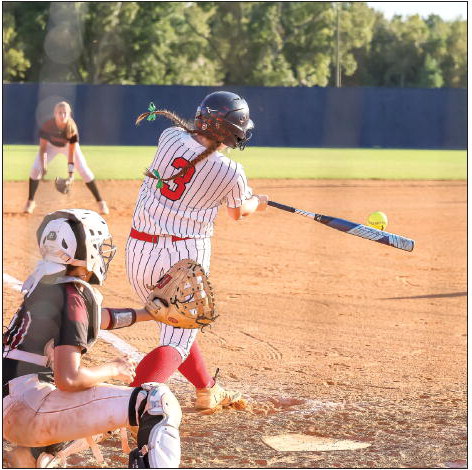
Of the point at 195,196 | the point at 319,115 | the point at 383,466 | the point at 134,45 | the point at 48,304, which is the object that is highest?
the point at 134,45

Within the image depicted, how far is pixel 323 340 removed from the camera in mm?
6785

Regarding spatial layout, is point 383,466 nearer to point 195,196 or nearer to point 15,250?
point 195,196

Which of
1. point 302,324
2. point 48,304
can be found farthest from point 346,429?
point 302,324

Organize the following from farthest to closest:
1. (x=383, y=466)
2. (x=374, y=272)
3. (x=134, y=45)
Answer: (x=134, y=45) < (x=374, y=272) < (x=383, y=466)

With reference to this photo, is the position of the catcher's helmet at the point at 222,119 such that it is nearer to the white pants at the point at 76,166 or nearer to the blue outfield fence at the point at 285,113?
the white pants at the point at 76,166

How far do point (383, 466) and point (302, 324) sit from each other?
3100mm

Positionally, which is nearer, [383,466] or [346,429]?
[383,466]

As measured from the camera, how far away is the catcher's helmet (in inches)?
Answer: 179

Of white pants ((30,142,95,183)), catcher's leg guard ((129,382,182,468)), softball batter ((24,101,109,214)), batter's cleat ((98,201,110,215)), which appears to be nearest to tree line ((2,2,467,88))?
white pants ((30,142,95,183))

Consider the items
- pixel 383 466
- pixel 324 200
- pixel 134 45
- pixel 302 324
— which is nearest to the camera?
pixel 383 466

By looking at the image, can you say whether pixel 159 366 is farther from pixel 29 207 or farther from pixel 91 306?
pixel 29 207

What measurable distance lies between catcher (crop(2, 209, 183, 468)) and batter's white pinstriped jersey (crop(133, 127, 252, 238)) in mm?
942

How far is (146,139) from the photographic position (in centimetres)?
3147

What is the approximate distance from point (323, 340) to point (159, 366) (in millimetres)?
2655
